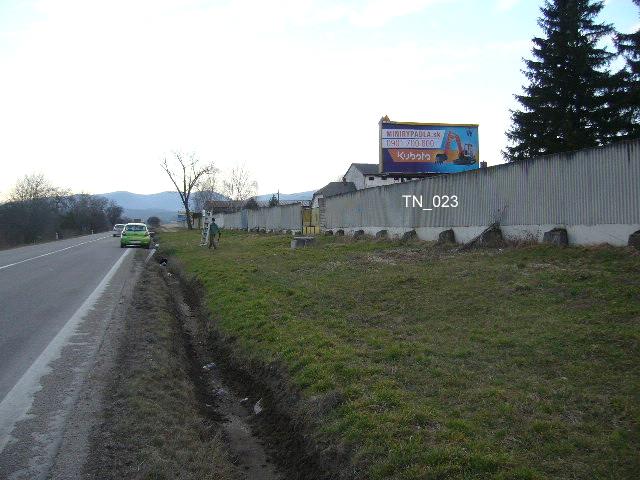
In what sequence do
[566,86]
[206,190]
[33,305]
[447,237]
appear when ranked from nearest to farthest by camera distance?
Result: [33,305] < [447,237] < [566,86] < [206,190]

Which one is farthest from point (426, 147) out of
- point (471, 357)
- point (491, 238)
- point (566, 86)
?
point (471, 357)

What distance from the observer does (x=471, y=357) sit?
6418mm

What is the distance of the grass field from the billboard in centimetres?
1589

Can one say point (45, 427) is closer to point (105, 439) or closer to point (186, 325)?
point (105, 439)

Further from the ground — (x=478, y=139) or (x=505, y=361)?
(x=478, y=139)

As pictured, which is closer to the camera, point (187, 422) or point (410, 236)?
point (187, 422)

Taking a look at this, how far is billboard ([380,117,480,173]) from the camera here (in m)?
28.1

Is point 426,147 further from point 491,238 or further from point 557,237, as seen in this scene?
point 557,237

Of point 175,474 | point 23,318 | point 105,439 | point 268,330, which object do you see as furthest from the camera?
point 23,318

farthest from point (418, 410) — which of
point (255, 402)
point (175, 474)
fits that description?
point (255, 402)

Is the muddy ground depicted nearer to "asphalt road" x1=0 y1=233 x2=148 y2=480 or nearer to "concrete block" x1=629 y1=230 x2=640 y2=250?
"asphalt road" x1=0 y1=233 x2=148 y2=480

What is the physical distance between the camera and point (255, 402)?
22.5 feet

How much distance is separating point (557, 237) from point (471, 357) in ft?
24.4

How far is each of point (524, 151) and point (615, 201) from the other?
1874cm
